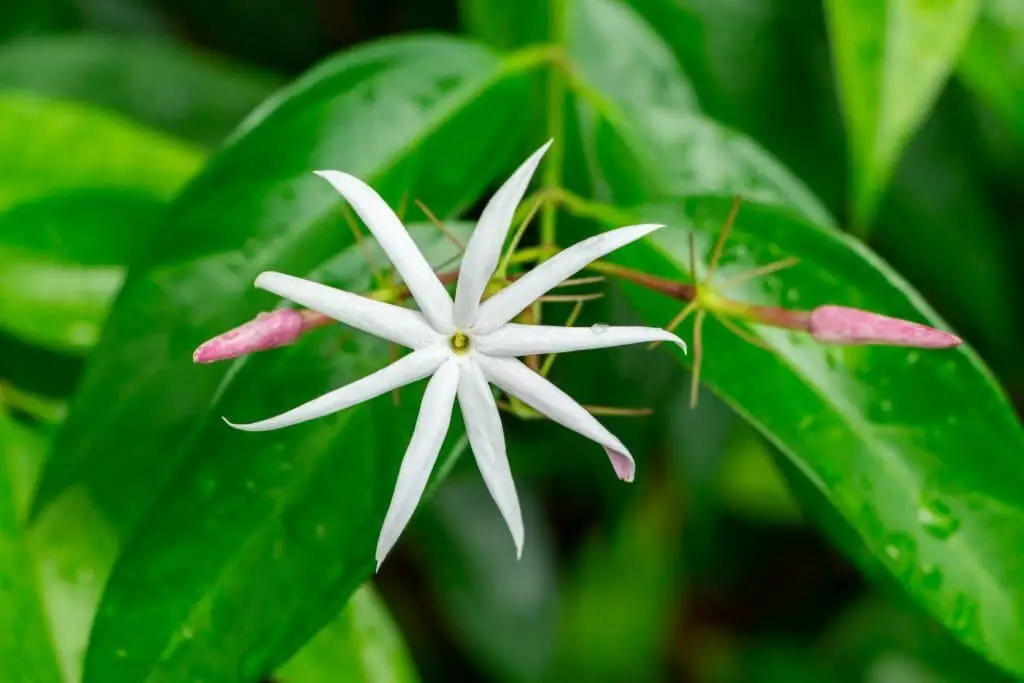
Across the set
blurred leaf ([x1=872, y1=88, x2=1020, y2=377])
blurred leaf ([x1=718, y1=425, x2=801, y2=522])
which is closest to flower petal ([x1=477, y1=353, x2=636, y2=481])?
blurred leaf ([x1=872, y1=88, x2=1020, y2=377])

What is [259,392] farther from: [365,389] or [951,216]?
[951,216]

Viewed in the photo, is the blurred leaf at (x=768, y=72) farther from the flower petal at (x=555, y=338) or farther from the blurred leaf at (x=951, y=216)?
the flower petal at (x=555, y=338)

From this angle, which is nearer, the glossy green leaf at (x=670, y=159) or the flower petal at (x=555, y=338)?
the flower petal at (x=555, y=338)

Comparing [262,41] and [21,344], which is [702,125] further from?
[262,41]

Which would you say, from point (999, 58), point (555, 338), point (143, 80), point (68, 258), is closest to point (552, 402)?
point (555, 338)

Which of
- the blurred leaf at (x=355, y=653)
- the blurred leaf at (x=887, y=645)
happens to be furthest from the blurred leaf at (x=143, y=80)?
the blurred leaf at (x=887, y=645)

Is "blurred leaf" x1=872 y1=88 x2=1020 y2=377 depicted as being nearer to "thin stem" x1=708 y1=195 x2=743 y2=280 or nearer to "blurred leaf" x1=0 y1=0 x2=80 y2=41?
"thin stem" x1=708 y1=195 x2=743 y2=280

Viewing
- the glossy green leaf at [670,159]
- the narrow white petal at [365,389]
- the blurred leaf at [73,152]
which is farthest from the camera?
the blurred leaf at [73,152]
